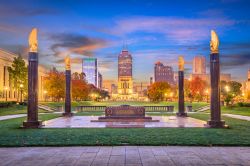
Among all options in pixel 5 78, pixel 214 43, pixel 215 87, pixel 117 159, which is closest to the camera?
pixel 117 159

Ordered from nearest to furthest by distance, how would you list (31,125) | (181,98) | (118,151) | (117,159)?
1. (117,159)
2. (118,151)
3. (31,125)
4. (181,98)

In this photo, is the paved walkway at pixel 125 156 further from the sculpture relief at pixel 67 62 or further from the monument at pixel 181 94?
the sculpture relief at pixel 67 62

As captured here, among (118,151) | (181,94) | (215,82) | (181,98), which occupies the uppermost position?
(215,82)

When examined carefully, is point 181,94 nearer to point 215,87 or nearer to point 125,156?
point 215,87

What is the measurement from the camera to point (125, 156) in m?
9.75

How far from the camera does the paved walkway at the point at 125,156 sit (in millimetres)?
8852

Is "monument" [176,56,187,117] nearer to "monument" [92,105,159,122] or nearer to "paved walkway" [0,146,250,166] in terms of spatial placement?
"monument" [92,105,159,122]

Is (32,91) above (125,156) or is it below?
above

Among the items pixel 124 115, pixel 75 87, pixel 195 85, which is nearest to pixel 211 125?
pixel 124 115

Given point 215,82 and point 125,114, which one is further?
point 125,114

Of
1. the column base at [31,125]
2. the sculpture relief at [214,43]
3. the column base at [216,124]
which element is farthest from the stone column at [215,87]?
the column base at [31,125]

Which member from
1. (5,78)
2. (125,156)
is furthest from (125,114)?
(5,78)

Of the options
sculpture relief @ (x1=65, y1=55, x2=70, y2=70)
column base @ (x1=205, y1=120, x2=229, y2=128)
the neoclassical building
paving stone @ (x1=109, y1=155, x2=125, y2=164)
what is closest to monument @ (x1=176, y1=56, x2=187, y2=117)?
column base @ (x1=205, y1=120, x2=229, y2=128)

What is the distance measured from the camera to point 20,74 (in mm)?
68438
